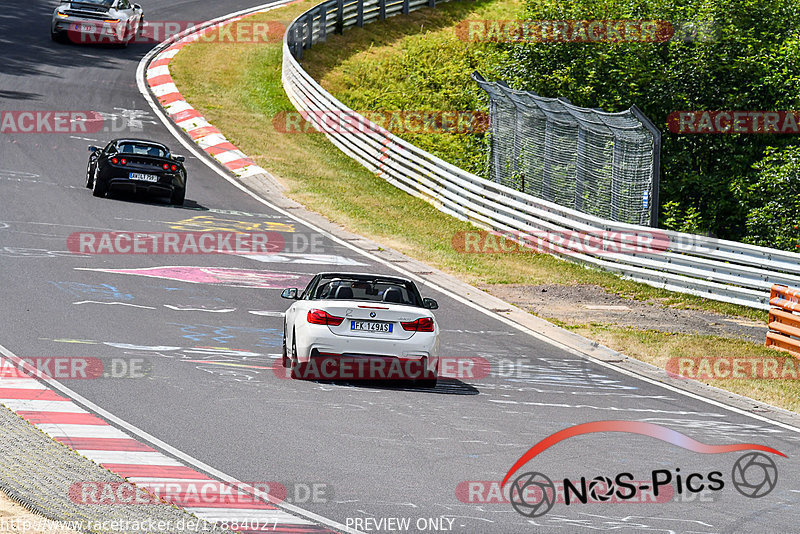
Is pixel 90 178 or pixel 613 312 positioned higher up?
pixel 90 178

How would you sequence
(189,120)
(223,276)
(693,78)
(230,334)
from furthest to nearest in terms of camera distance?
(189,120) < (693,78) < (223,276) < (230,334)

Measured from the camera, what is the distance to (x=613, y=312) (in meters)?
18.3

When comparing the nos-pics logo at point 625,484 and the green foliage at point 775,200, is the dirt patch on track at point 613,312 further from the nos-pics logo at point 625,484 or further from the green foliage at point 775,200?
the nos-pics logo at point 625,484

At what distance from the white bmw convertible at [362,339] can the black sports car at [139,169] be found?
Result: 1097 cm

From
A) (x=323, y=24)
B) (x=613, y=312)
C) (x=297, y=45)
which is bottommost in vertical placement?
(x=613, y=312)

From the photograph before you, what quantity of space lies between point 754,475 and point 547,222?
43.7ft

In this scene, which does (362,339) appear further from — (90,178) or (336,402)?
(90,178)

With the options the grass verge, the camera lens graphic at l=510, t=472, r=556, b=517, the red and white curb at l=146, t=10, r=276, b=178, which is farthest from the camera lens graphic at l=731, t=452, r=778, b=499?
the red and white curb at l=146, t=10, r=276, b=178

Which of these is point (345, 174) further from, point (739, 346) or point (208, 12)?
point (208, 12)

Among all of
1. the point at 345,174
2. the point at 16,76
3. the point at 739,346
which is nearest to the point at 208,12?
the point at 16,76

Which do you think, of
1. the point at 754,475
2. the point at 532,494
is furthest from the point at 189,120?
the point at 532,494

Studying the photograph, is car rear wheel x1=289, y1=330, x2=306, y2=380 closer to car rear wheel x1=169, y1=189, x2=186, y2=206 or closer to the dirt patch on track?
the dirt patch on track

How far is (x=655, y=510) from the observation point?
8312 millimetres

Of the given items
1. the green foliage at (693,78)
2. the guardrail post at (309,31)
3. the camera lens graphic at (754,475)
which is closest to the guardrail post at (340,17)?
the guardrail post at (309,31)
